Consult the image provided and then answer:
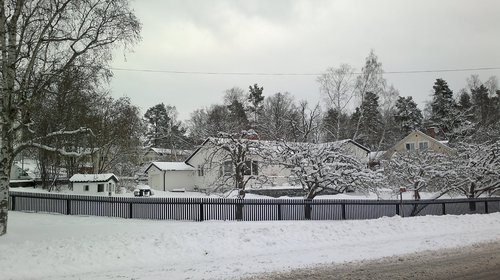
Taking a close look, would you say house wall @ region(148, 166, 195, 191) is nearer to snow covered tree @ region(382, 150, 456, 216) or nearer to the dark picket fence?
the dark picket fence

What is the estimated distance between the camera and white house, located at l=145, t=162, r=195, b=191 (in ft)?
155

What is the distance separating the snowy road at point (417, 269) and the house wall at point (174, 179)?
37133mm

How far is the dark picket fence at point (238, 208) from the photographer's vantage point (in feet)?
63.8

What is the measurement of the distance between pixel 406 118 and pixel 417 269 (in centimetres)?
6620

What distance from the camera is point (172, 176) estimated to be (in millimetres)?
47656

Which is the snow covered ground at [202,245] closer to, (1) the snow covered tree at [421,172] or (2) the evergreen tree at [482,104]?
(1) the snow covered tree at [421,172]

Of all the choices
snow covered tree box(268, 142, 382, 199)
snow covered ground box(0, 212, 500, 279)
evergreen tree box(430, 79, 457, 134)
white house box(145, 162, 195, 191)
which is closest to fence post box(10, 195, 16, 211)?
snow covered ground box(0, 212, 500, 279)

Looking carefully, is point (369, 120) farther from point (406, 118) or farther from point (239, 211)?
point (239, 211)

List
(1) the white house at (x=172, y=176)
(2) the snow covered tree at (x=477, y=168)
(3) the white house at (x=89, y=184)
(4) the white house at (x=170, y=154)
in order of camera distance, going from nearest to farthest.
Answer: (2) the snow covered tree at (x=477, y=168) → (3) the white house at (x=89, y=184) → (1) the white house at (x=172, y=176) → (4) the white house at (x=170, y=154)

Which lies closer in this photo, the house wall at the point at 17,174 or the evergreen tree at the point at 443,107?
the house wall at the point at 17,174

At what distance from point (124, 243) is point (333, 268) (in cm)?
589

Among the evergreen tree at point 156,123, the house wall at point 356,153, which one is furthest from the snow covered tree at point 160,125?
the house wall at point 356,153

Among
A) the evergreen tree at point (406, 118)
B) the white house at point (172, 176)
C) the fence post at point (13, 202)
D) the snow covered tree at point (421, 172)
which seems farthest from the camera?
the evergreen tree at point (406, 118)

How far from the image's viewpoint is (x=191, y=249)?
13.0 meters
